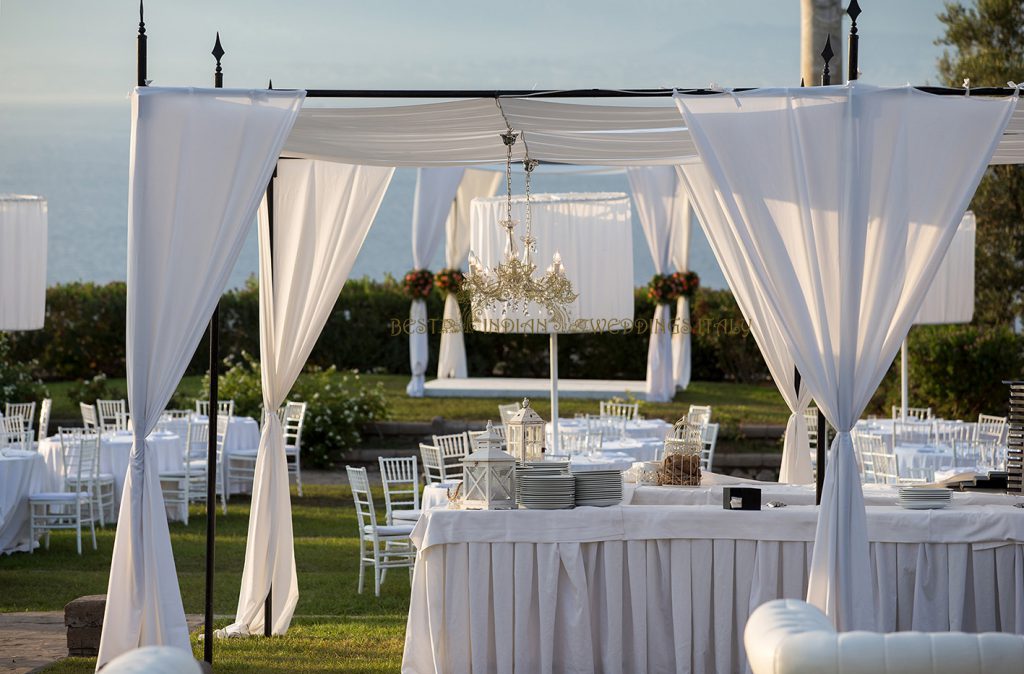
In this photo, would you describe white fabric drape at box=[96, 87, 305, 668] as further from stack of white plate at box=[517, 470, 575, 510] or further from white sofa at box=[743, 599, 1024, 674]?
white sofa at box=[743, 599, 1024, 674]

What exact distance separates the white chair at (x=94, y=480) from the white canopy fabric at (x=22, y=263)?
41.7 inches

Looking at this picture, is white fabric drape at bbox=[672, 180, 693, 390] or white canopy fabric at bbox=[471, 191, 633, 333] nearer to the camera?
white canopy fabric at bbox=[471, 191, 633, 333]

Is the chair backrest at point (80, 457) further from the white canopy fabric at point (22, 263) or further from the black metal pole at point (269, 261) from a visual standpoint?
the black metal pole at point (269, 261)

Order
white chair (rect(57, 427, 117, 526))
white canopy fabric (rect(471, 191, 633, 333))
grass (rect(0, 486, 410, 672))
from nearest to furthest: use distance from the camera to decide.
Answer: grass (rect(0, 486, 410, 672)) → white canopy fabric (rect(471, 191, 633, 333)) → white chair (rect(57, 427, 117, 526))

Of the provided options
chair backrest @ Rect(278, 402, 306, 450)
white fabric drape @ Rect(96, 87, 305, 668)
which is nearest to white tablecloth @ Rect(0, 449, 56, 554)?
chair backrest @ Rect(278, 402, 306, 450)

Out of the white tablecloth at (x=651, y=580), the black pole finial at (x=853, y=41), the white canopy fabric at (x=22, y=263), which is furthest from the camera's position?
the white canopy fabric at (x=22, y=263)

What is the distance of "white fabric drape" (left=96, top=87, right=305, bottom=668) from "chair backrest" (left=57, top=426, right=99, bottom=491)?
4591mm

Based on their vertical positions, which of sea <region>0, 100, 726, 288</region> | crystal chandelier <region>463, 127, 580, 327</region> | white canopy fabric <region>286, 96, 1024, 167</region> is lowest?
crystal chandelier <region>463, 127, 580, 327</region>

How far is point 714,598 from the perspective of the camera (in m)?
5.58

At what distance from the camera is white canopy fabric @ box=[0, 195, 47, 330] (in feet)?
29.7

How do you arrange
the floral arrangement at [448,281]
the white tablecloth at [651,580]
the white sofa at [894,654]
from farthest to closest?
the floral arrangement at [448,281] < the white tablecloth at [651,580] < the white sofa at [894,654]

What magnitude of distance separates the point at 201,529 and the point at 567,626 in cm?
581

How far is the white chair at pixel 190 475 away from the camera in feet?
35.3

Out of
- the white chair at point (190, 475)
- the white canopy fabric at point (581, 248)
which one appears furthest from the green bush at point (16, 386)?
the white canopy fabric at point (581, 248)
